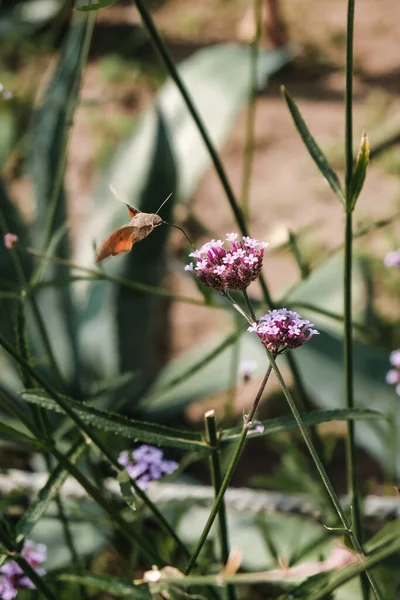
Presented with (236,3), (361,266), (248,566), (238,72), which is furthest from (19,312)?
(236,3)

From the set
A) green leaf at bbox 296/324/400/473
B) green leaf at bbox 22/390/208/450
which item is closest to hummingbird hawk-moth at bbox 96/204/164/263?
green leaf at bbox 22/390/208/450

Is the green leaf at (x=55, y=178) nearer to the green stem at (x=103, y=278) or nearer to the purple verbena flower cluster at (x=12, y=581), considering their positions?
the green stem at (x=103, y=278)

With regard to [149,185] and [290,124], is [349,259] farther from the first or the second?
[290,124]

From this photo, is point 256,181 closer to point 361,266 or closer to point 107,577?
point 361,266

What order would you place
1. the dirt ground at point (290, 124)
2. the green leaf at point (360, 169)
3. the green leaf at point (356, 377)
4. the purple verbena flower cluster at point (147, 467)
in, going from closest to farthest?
the green leaf at point (360, 169) < the purple verbena flower cluster at point (147, 467) < the green leaf at point (356, 377) < the dirt ground at point (290, 124)

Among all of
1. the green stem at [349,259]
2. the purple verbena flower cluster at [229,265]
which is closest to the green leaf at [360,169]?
the green stem at [349,259]
